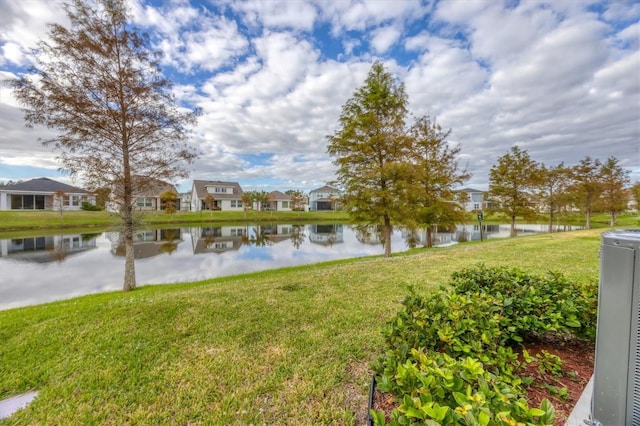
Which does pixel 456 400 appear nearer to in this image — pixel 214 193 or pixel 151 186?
pixel 151 186

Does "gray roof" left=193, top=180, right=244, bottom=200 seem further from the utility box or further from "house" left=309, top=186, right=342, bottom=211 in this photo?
the utility box

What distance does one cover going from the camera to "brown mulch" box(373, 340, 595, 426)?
2.04 meters

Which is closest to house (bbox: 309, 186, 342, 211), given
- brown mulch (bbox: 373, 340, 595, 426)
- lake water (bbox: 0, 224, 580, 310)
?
lake water (bbox: 0, 224, 580, 310)

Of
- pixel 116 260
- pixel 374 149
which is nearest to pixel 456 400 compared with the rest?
pixel 374 149

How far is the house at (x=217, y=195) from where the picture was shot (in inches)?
1843

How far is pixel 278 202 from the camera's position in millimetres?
56094

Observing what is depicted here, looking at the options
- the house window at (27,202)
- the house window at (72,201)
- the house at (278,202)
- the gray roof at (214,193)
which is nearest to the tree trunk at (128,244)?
the gray roof at (214,193)

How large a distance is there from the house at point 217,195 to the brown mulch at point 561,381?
47.6 m

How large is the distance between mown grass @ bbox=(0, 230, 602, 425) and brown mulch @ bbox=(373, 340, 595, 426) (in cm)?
30

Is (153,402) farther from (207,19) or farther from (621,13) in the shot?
(621,13)

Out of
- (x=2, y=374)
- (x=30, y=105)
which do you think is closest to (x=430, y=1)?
(x=30, y=105)

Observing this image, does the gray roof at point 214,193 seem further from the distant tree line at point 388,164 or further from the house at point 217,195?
the distant tree line at point 388,164

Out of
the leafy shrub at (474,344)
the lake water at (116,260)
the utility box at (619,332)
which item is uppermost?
the utility box at (619,332)

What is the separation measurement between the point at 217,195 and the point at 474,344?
49630mm
